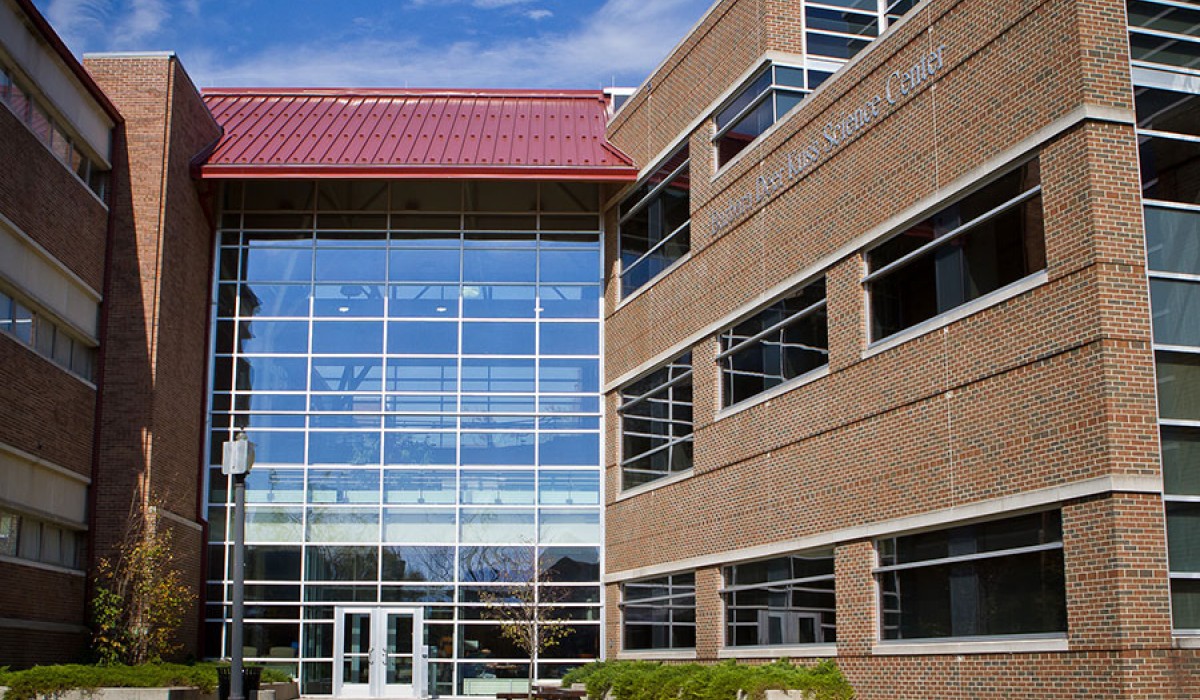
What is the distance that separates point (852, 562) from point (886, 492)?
5.01ft

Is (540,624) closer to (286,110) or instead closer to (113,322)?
(113,322)

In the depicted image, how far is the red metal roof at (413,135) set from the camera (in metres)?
34.0

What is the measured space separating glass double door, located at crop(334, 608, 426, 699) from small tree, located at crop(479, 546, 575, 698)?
2.10 metres

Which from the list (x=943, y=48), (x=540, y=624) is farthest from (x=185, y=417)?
(x=943, y=48)

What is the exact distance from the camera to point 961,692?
59.6 ft

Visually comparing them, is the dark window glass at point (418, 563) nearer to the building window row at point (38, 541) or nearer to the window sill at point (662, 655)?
the window sill at point (662, 655)

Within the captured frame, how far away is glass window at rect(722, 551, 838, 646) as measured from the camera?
22.2 metres

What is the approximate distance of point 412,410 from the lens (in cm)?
3484

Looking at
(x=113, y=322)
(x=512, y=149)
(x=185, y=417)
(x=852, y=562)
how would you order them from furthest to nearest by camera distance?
(x=512, y=149) → (x=185, y=417) → (x=113, y=322) → (x=852, y=562)

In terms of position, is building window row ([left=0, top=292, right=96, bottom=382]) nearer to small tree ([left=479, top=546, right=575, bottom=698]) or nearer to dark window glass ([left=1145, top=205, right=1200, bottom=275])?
small tree ([left=479, top=546, right=575, bottom=698])

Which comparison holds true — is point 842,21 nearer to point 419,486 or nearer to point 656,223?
point 656,223

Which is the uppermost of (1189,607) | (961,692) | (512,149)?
(512,149)

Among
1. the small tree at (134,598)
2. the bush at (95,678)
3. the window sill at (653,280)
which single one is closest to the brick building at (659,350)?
the window sill at (653,280)

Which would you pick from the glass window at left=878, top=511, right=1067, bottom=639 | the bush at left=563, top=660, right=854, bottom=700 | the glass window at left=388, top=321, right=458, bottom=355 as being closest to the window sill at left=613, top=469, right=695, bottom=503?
the bush at left=563, top=660, right=854, bottom=700
